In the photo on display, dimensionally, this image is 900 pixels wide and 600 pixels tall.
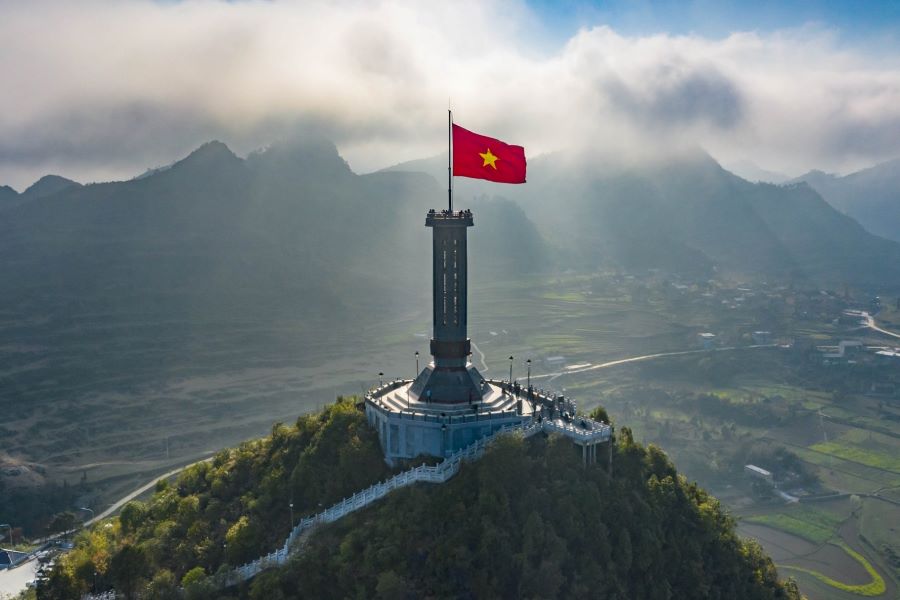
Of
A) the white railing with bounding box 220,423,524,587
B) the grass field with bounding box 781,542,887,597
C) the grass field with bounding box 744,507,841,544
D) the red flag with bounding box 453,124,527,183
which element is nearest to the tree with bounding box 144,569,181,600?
the white railing with bounding box 220,423,524,587

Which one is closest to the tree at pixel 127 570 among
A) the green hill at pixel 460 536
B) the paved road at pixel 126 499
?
the green hill at pixel 460 536

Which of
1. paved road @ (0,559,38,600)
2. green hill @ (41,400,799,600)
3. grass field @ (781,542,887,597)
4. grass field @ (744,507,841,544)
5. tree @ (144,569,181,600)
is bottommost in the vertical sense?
grass field @ (781,542,887,597)

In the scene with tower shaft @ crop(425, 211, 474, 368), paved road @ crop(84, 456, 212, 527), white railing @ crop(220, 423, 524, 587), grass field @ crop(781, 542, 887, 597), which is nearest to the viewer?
white railing @ crop(220, 423, 524, 587)

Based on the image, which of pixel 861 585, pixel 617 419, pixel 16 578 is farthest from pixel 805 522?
pixel 16 578

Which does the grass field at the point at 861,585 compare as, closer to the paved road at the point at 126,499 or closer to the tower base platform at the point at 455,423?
the tower base platform at the point at 455,423

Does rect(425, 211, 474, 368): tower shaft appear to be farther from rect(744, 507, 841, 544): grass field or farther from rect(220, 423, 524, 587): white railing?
rect(744, 507, 841, 544): grass field

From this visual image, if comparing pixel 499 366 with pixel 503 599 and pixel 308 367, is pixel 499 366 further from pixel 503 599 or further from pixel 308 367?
pixel 503 599

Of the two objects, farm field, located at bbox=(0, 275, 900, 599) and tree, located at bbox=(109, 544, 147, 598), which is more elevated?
tree, located at bbox=(109, 544, 147, 598)
